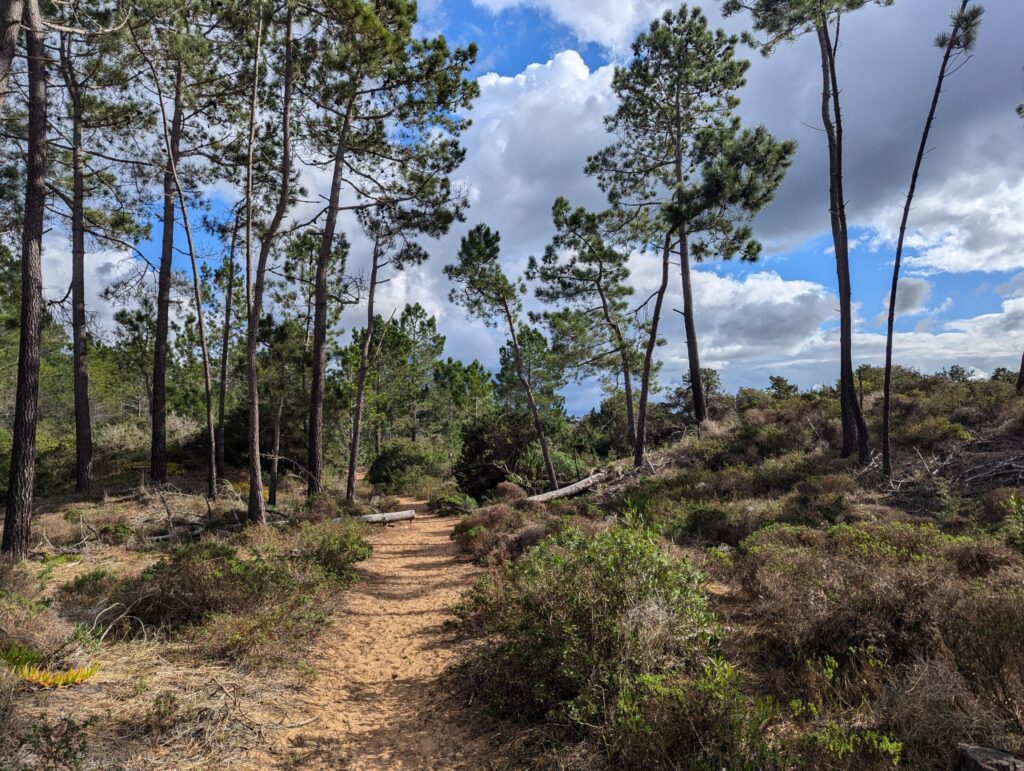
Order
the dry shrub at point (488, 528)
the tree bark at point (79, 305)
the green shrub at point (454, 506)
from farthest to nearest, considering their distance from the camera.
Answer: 1. the green shrub at point (454, 506)
2. the tree bark at point (79, 305)
3. the dry shrub at point (488, 528)

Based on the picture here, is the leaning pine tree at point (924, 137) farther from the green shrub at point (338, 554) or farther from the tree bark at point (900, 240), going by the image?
the green shrub at point (338, 554)

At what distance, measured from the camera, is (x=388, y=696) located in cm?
485

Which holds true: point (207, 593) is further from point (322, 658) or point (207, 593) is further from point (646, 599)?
point (646, 599)

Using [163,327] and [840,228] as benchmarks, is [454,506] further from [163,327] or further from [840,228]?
[840,228]

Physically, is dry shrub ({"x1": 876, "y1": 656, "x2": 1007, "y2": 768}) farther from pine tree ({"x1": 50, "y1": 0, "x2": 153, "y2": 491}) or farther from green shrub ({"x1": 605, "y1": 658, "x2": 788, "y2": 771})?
pine tree ({"x1": 50, "y1": 0, "x2": 153, "y2": 491})

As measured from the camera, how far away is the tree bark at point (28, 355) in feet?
27.6

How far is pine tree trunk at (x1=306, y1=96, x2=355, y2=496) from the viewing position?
14.7 metres

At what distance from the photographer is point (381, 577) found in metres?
8.96

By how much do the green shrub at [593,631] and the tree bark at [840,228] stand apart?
1075 centimetres

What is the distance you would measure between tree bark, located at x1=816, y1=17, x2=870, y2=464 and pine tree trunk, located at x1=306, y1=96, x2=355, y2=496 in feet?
42.2

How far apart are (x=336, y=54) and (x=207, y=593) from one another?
1230cm

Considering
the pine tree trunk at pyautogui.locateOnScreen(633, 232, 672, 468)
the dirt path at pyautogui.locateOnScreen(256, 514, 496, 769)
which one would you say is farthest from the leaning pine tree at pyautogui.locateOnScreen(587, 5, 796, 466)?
the dirt path at pyautogui.locateOnScreen(256, 514, 496, 769)

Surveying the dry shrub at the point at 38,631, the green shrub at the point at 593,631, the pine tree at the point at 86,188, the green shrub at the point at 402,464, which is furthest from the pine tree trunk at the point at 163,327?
the green shrub at the point at 593,631

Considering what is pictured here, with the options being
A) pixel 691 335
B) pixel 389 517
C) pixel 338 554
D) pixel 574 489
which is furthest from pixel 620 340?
pixel 338 554
